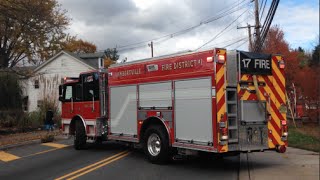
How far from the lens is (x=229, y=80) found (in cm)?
1080

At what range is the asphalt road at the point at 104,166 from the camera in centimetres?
1078

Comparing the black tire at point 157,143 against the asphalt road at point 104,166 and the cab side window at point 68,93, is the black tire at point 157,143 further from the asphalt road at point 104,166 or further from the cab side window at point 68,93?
the cab side window at point 68,93

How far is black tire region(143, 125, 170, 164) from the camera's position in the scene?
470 inches

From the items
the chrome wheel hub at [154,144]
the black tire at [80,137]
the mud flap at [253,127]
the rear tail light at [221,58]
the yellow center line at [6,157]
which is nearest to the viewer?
the rear tail light at [221,58]

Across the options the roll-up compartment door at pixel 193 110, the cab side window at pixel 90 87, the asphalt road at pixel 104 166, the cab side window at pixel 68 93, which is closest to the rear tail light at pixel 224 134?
the roll-up compartment door at pixel 193 110

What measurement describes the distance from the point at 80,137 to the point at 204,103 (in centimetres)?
673

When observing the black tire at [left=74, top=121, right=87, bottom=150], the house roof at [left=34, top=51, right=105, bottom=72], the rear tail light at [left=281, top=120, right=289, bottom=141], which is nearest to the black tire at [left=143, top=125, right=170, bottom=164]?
the rear tail light at [left=281, top=120, right=289, bottom=141]

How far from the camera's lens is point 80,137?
16.2 metres

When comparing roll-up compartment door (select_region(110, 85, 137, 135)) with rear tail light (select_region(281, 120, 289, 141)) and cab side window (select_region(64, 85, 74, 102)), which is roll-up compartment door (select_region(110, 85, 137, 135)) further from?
rear tail light (select_region(281, 120, 289, 141))

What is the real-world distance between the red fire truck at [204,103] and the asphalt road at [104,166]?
1.90 ft

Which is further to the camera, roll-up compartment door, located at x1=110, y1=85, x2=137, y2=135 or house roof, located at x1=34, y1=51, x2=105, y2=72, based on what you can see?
house roof, located at x1=34, y1=51, x2=105, y2=72

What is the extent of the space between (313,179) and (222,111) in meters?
2.50

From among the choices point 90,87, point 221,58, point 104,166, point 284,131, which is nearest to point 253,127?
point 284,131

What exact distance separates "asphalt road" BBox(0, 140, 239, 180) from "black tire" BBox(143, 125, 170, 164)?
21cm
